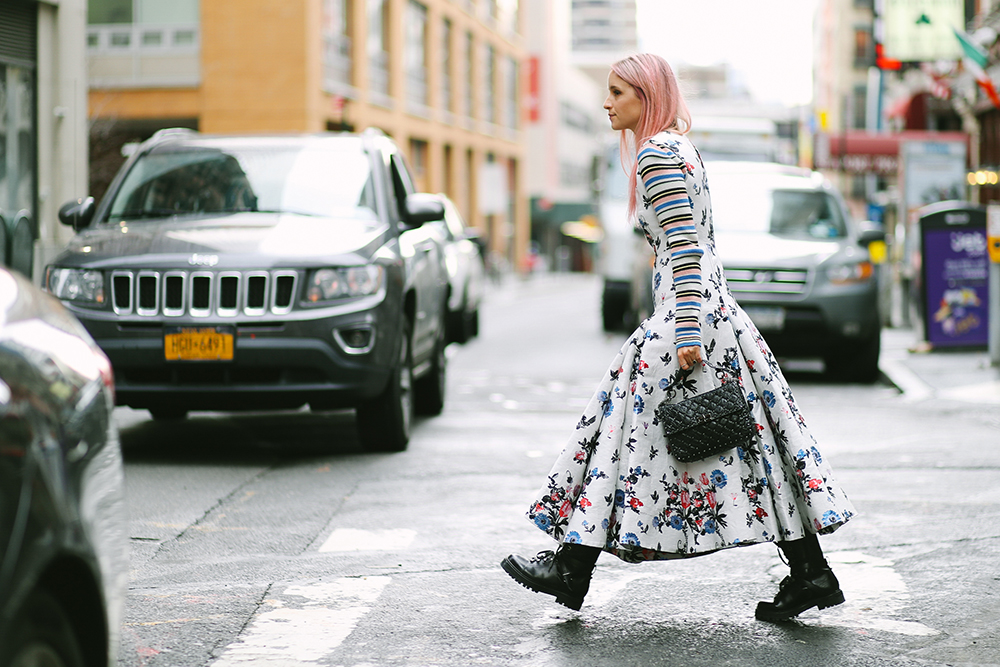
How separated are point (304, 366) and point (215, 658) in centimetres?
345

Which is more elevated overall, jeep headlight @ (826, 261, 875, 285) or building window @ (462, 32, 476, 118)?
building window @ (462, 32, 476, 118)

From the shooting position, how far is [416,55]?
42.8m

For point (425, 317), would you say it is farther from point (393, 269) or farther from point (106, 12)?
point (106, 12)

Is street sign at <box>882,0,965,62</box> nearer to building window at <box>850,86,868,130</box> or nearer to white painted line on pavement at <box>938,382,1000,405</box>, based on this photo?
white painted line on pavement at <box>938,382,1000,405</box>

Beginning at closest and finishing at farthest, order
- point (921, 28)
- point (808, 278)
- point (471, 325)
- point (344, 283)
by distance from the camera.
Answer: point (344, 283), point (808, 278), point (471, 325), point (921, 28)

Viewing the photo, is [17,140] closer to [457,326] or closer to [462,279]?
[462,279]

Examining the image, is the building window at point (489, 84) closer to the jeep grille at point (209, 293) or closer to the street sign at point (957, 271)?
the street sign at point (957, 271)

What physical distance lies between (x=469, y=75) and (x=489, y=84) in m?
3.89

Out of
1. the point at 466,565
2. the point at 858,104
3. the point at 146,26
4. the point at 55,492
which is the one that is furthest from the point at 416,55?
the point at 858,104

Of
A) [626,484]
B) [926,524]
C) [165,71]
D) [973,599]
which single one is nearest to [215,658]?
[626,484]

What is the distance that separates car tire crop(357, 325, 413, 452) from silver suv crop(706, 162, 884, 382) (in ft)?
16.1

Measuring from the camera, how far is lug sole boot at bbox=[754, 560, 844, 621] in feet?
14.4

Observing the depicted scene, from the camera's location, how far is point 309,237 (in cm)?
777

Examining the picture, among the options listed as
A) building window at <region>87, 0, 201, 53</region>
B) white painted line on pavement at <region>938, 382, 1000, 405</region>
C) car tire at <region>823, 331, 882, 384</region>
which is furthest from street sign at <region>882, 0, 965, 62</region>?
building window at <region>87, 0, 201, 53</region>
